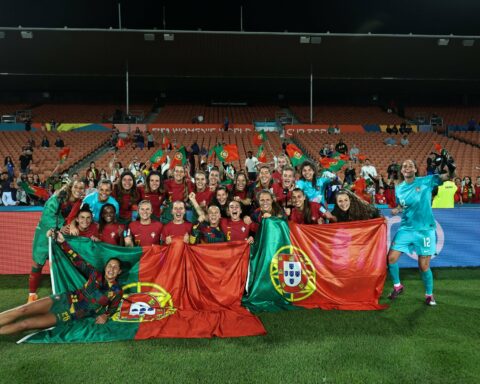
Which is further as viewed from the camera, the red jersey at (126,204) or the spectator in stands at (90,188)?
the spectator in stands at (90,188)

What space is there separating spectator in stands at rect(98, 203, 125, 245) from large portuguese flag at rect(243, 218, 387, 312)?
6.33ft

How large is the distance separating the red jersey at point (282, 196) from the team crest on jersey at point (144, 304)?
2.34 m

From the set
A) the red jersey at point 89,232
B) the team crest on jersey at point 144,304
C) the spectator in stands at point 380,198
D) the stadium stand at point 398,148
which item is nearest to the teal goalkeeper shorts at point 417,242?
the team crest on jersey at point 144,304

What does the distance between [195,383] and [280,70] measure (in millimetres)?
26764

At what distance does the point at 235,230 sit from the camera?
210 inches

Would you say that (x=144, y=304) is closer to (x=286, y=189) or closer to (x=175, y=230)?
(x=175, y=230)

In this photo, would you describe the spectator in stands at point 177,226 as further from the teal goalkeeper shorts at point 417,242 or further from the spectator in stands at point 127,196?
the teal goalkeeper shorts at point 417,242

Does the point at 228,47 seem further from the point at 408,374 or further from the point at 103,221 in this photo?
the point at 408,374

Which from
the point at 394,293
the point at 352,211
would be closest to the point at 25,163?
the point at 352,211

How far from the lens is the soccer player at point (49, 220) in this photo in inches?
212

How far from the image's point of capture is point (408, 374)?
3.33 meters

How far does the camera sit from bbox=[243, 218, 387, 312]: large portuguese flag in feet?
17.2

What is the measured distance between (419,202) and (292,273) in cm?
203

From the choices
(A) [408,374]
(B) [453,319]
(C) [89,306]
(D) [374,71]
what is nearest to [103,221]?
(C) [89,306]
